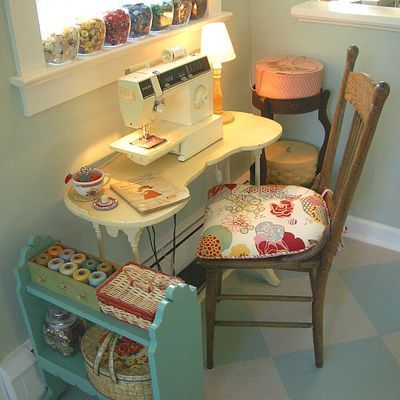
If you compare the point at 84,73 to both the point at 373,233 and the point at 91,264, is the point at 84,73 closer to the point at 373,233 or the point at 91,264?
the point at 91,264

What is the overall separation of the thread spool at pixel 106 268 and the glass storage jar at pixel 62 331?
26 centimetres

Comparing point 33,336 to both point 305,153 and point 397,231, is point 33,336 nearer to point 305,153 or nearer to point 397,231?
point 305,153

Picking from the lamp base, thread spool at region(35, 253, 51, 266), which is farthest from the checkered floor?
the lamp base

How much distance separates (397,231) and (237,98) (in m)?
1.00

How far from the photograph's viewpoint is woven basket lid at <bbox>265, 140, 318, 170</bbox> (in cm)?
241

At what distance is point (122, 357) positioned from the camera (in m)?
1.64

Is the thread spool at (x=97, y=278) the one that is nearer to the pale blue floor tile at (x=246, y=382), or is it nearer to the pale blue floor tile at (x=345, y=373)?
the pale blue floor tile at (x=246, y=382)

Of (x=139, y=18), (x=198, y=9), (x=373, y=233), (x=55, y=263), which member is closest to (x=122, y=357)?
(x=55, y=263)

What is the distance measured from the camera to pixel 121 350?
167 cm

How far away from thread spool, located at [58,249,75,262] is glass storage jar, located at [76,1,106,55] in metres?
0.64

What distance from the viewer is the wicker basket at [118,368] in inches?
61.7

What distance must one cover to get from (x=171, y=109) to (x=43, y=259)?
26.8 inches

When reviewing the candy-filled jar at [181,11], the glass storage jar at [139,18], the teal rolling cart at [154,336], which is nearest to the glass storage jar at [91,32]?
the glass storage jar at [139,18]

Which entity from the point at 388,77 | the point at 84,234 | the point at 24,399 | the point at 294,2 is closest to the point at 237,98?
the point at 294,2
